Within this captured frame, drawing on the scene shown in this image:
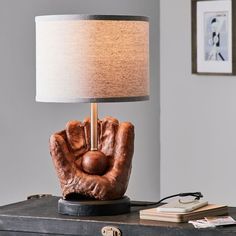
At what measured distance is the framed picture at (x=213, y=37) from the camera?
14.0 feet

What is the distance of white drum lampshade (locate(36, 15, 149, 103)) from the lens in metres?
2.62

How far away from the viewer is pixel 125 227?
256 centimetres

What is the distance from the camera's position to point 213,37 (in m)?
4.34

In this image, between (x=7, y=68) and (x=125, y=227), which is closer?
(x=125, y=227)

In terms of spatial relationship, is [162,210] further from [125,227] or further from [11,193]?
[11,193]

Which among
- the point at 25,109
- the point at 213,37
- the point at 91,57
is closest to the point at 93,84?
the point at 91,57

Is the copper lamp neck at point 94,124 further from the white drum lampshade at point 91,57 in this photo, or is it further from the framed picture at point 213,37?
the framed picture at point 213,37

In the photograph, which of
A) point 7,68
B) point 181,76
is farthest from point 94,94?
point 181,76

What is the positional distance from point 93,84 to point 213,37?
1.84 metres

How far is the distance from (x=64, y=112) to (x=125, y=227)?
1934 millimetres

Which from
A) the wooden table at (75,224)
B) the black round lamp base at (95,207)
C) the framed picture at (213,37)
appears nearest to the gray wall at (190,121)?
the framed picture at (213,37)

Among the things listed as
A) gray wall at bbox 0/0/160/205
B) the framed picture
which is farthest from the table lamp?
the framed picture

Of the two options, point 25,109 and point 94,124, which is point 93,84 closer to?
point 94,124

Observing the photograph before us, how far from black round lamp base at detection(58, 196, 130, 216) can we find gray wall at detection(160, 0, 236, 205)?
5.65 ft
